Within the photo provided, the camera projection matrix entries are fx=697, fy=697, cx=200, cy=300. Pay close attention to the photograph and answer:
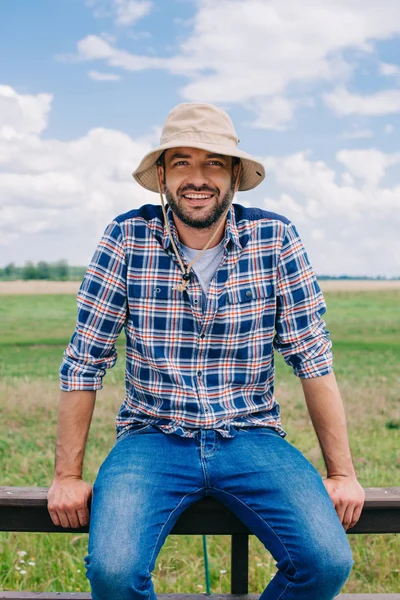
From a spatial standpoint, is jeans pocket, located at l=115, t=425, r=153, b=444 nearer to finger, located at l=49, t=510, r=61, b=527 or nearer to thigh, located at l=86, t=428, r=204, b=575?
thigh, located at l=86, t=428, r=204, b=575

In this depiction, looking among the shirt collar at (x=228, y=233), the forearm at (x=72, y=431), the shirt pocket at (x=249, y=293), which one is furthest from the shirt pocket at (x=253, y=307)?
the forearm at (x=72, y=431)

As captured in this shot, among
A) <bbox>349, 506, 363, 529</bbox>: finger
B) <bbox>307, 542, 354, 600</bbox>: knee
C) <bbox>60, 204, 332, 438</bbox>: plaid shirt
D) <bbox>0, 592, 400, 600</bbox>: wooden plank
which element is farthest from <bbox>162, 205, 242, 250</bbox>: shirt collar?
<bbox>0, 592, 400, 600</bbox>: wooden plank

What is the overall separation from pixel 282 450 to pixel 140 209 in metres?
1.08

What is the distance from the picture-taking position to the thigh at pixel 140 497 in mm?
2133

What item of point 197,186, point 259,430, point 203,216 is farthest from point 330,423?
point 197,186

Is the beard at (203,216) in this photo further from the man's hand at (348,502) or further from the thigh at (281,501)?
the man's hand at (348,502)

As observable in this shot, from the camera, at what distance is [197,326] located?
257 centimetres

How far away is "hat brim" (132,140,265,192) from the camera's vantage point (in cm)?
261

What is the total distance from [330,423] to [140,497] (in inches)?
30.5

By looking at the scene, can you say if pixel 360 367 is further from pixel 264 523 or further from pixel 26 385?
pixel 264 523

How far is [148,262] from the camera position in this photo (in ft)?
8.65

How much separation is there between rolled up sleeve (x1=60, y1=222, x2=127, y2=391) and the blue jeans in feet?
1.09

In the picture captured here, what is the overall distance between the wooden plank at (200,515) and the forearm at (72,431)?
0.38 ft

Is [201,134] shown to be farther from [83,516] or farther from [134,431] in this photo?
[83,516]
